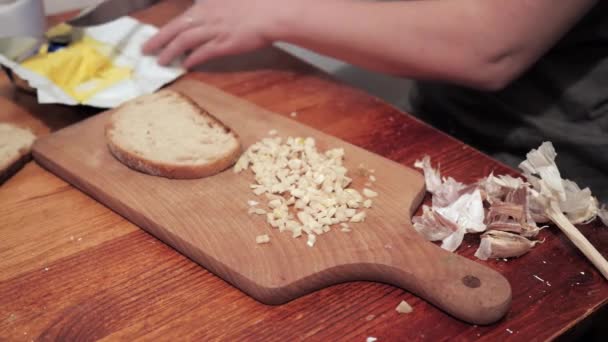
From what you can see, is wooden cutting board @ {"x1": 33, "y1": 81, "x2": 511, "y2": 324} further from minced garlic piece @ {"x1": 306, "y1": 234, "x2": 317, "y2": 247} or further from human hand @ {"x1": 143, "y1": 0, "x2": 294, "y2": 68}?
human hand @ {"x1": 143, "y1": 0, "x2": 294, "y2": 68}

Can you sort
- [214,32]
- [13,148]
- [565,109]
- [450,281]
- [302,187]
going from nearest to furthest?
[450,281] < [302,187] < [13,148] < [565,109] < [214,32]

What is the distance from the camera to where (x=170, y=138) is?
3.16 ft

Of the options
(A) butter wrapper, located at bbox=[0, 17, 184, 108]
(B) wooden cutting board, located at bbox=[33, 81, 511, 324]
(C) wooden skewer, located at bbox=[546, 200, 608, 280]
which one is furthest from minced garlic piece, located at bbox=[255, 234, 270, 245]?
(A) butter wrapper, located at bbox=[0, 17, 184, 108]

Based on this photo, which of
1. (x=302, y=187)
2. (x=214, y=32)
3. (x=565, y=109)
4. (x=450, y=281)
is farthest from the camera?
(x=214, y=32)

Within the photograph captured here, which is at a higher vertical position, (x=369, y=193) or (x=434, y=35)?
(x=434, y=35)

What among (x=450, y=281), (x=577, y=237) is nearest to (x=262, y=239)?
(x=450, y=281)

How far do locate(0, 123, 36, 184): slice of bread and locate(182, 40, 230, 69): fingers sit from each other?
0.35 m

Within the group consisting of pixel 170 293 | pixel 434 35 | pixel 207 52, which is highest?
pixel 434 35

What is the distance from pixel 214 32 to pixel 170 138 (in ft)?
1.10

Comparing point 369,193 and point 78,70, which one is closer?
point 369,193

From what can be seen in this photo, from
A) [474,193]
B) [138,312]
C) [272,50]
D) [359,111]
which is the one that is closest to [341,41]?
[359,111]

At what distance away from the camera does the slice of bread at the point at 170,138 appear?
0.89 m

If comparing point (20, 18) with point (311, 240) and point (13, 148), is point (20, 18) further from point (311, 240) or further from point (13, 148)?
point (311, 240)

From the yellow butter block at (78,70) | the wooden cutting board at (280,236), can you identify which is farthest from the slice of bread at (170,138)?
the yellow butter block at (78,70)
